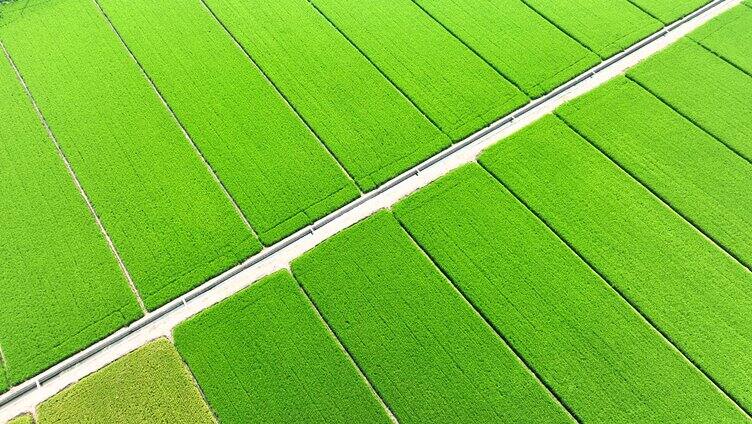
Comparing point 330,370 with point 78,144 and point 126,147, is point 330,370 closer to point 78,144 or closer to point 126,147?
point 126,147

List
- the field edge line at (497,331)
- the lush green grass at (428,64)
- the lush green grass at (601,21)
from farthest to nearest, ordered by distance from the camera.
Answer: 1. the lush green grass at (601,21)
2. the lush green grass at (428,64)
3. the field edge line at (497,331)

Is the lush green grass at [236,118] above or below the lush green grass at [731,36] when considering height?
above

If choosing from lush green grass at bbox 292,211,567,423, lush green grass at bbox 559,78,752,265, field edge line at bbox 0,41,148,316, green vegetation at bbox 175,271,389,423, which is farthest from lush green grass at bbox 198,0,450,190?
field edge line at bbox 0,41,148,316

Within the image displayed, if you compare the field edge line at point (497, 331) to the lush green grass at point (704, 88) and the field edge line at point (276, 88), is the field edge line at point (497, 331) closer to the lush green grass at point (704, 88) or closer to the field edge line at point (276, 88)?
the field edge line at point (276, 88)

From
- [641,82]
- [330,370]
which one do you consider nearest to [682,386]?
[330,370]

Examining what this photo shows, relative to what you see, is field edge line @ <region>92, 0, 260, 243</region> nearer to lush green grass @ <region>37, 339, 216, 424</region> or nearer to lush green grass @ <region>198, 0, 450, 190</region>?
lush green grass @ <region>198, 0, 450, 190</region>

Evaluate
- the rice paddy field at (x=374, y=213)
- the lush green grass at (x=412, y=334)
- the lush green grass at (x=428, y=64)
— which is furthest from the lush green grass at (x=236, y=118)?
the lush green grass at (x=428, y=64)
